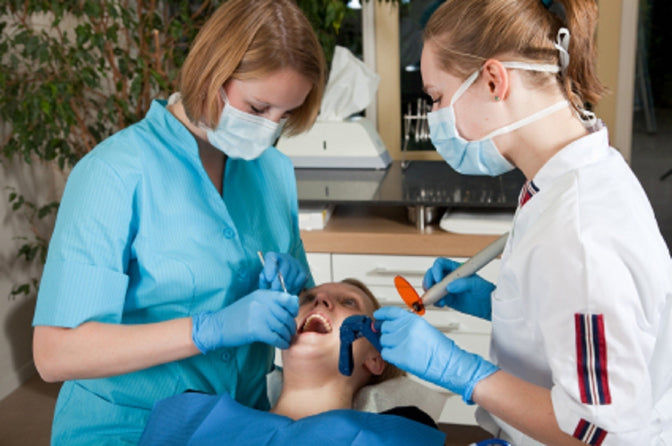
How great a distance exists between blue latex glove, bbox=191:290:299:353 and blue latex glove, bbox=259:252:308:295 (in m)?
0.10

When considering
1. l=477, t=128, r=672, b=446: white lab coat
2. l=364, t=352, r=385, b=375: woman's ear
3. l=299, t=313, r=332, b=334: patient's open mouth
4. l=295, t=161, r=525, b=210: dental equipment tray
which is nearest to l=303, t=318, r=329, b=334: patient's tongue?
l=299, t=313, r=332, b=334: patient's open mouth

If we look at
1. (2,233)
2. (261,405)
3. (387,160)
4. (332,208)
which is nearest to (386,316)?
(261,405)

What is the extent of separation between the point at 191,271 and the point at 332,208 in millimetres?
1452

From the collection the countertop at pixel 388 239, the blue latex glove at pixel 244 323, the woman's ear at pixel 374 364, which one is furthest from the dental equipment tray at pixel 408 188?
the blue latex glove at pixel 244 323

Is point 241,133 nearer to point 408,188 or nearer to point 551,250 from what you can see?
point 551,250

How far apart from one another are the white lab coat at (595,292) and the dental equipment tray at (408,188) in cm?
141

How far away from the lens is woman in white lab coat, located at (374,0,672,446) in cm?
90

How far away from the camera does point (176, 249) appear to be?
137 cm

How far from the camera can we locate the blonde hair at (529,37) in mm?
1070

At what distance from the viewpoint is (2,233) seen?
9.27ft

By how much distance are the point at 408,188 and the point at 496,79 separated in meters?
1.64

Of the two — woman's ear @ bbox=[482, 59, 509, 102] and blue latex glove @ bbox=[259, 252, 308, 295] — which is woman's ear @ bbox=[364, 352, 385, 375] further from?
woman's ear @ bbox=[482, 59, 509, 102]

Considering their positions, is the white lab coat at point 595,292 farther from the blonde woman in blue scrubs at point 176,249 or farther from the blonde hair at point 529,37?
the blonde woman in blue scrubs at point 176,249

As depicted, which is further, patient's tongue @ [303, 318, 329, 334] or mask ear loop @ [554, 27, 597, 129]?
patient's tongue @ [303, 318, 329, 334]
